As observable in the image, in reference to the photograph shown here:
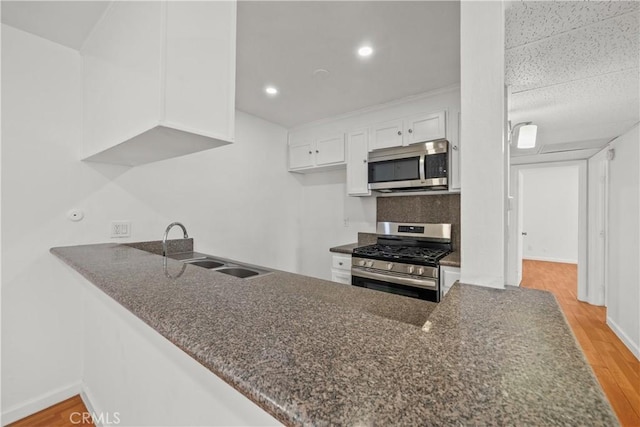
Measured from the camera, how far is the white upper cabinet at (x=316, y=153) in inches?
125

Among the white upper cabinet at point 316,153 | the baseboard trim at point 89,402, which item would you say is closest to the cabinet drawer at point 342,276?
the white upper cabinet at point 316,153

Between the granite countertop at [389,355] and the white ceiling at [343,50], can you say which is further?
the white ceiling at [343,50]

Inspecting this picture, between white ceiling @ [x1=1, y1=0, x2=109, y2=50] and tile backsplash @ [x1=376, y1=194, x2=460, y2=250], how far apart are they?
9.06 feet

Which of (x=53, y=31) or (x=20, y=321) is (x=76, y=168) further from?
(x=20, y=321)

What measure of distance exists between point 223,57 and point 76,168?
140cm

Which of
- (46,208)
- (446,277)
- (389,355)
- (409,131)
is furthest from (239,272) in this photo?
(409,131)

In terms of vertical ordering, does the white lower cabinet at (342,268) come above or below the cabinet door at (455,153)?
below

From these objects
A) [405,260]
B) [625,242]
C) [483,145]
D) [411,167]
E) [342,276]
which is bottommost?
[342,276]

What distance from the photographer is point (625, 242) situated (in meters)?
2.73

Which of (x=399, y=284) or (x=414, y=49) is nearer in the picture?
(x=414, y=49)

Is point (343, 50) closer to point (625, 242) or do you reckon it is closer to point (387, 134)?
point (387, 134)

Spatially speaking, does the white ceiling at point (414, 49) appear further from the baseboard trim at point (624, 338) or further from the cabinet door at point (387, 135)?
the baseboard trim at point (624, 338)

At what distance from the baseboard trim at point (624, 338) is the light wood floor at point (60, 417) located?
4313mm

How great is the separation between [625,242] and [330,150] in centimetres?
317
